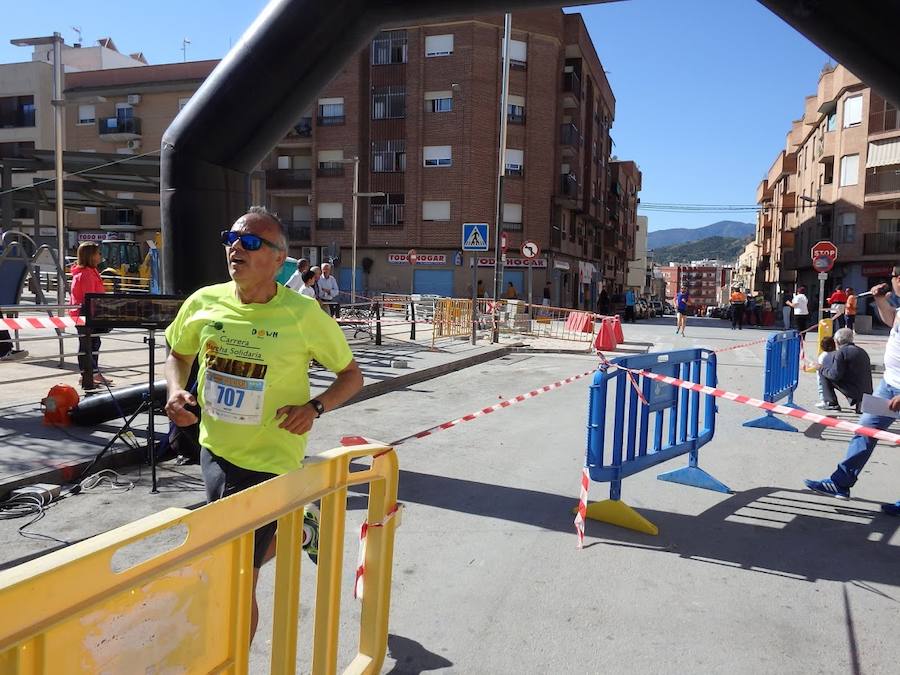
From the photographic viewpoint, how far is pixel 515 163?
41.7 m

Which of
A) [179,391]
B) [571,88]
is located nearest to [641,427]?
[179,391]

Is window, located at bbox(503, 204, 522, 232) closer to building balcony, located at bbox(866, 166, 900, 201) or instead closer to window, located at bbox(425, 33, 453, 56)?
window, located at bbox(425, 33, 453, 56)

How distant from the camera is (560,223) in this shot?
43.8 metres

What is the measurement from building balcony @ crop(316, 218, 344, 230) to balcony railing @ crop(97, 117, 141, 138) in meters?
16.0

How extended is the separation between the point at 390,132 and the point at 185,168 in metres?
37.9

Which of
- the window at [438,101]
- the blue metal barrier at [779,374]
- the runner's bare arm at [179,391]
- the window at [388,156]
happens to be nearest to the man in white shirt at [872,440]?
the blue metal barrier at [779,374]

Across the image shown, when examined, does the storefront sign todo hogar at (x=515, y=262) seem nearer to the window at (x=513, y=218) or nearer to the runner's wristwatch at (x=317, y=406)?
the window at (x=513, y=218)

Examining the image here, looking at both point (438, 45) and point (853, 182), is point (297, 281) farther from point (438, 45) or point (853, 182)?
point (853, 182)

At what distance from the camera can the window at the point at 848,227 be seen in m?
41.8

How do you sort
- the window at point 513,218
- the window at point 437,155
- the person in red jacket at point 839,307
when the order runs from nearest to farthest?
1. the person in red jacket at point 839,307
2. the window at point 437,155
3. the window at point 513,218

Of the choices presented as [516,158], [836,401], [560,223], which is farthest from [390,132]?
[836,401]

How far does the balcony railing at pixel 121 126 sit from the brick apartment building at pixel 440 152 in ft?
37.3

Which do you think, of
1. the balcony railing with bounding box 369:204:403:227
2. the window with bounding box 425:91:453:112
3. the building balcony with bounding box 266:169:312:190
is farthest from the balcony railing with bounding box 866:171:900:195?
the building balcony with bounding box 266:169:312:190

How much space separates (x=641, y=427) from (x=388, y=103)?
40.3 m
